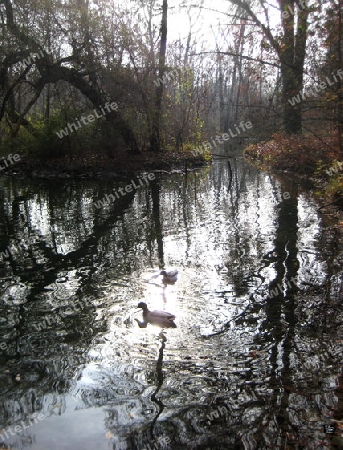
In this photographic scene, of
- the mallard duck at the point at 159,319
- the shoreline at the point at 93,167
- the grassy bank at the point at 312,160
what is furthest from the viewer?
the shoreline at the point at 93,167

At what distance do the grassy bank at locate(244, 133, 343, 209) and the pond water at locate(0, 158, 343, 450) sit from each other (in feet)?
9.82

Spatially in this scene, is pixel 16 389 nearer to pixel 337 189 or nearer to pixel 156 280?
pixel 156 280

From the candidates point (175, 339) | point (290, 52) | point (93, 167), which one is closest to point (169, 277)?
point (175, 339)

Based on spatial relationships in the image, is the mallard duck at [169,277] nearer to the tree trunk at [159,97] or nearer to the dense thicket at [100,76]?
the dense thicket at [100,76]

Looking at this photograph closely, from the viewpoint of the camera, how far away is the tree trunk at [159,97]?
22.1 m

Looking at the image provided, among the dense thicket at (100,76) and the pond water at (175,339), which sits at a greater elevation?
the dense thicket at (100,76)

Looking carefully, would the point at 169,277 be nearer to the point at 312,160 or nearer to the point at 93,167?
the point at 312,160

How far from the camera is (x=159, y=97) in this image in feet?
73.4

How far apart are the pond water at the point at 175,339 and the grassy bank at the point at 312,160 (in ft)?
9.82

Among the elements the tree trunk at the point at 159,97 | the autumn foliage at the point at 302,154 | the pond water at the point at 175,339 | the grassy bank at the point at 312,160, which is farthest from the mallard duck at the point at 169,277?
the tree trunk at the point at 159,97

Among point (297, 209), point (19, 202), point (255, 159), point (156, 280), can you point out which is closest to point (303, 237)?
point (297, 209)

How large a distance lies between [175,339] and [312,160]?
14.7 m

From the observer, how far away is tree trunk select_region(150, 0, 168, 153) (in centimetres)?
2212

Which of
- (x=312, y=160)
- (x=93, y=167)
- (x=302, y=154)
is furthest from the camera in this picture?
(x=93, y=167)
